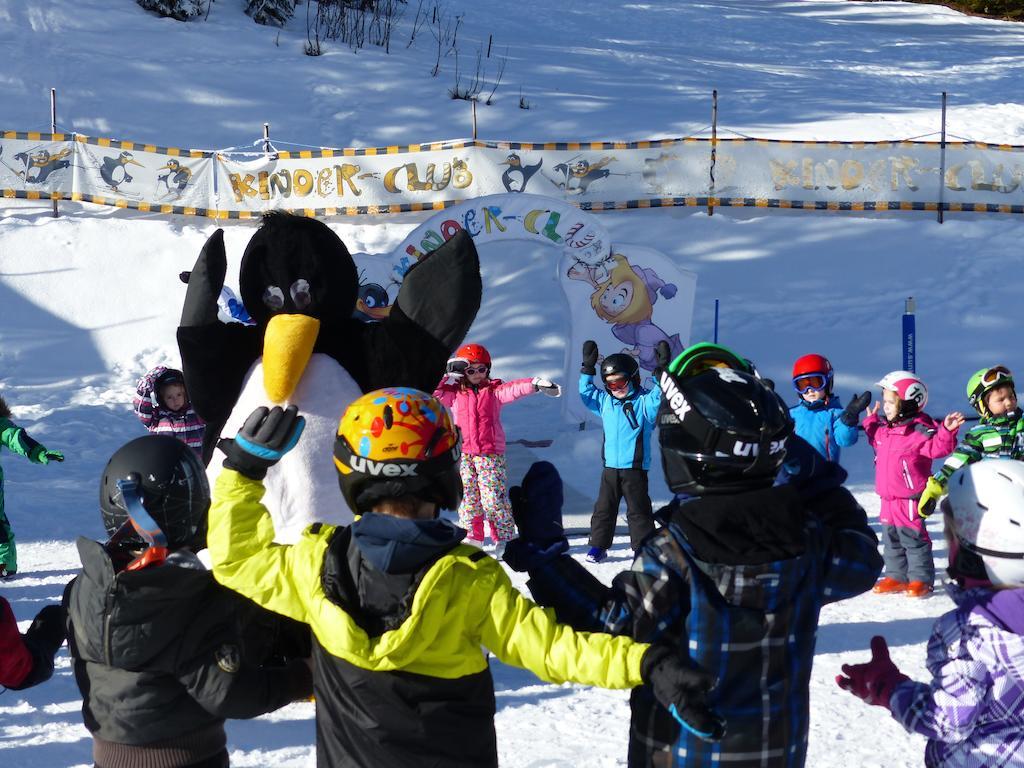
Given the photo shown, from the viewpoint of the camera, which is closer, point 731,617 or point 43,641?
point 731,617

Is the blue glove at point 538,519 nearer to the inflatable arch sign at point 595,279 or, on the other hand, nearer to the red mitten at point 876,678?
the red mitten at point 876,678

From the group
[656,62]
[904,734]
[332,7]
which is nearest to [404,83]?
[332,7]

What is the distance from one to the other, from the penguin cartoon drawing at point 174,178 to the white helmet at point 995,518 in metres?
12.2

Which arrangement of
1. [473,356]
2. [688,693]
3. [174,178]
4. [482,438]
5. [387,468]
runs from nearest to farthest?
[688,693]
[387,468]
[482,438]
[473,356]
[174,178]

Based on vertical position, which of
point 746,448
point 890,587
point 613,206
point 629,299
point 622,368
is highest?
point 613,206

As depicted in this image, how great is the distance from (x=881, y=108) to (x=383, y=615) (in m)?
17.4

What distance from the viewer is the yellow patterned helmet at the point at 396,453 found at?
2680 millimetres

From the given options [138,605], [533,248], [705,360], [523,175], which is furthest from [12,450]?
[533,248]

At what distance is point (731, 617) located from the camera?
2.62m

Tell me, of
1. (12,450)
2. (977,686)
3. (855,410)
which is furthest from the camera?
(12,450)

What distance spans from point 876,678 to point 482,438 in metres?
4.95

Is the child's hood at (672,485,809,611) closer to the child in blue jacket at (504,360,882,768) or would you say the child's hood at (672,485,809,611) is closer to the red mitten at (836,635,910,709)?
the child in blue jacket at (504,360,882,768)

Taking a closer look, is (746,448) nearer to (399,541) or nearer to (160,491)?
(399,541)

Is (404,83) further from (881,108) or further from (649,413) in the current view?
(649,413)
